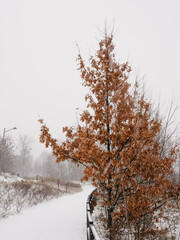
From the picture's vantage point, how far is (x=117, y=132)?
4324 mm

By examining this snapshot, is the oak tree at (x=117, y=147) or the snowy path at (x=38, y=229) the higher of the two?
the oak tree at (x=117, y=147)

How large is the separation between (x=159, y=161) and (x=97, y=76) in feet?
8.91

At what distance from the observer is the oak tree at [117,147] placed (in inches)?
162

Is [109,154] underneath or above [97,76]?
underneath

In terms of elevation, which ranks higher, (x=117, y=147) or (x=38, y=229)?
(x=117, y=147)

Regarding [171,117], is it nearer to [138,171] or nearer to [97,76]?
[138,171]

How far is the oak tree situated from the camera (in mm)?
4113

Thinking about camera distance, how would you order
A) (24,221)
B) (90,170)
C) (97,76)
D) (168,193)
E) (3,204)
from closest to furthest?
1. (90,170)
2. (168,193)
3. (97,76)
4. (24,221)
5. (3,204)

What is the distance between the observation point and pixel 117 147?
451cm

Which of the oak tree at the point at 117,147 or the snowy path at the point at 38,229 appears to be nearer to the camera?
the oak tree at the point at 117,147

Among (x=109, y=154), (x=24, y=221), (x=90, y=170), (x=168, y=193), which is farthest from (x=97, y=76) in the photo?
(x=24, y=221)

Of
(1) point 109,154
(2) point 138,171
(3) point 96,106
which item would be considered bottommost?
(2) point 138,171

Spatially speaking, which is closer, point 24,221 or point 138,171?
point 138,171

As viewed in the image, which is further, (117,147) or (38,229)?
(38,229)
